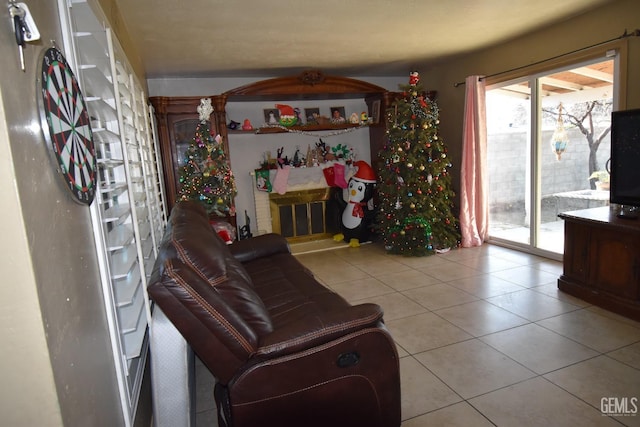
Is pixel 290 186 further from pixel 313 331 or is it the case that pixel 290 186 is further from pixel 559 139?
pixel 313 331

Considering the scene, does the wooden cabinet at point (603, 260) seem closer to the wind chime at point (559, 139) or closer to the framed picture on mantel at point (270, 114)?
the wind chime at point (559, 139)

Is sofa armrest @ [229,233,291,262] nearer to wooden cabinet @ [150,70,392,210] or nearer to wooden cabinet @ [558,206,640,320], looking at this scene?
wooden cabinet @ [150,70,392,210]

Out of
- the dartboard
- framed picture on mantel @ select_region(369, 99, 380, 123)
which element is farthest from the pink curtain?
the dartboard

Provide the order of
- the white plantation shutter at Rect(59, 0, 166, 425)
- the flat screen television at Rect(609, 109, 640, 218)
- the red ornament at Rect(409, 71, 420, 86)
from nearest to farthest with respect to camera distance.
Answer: the white plantation shutter at Rect(59, 0, 166, 425) → the flat screen television at Rect(609, 109, 640, 218) → the red ornament at Rect(409, 71, 420, 86)

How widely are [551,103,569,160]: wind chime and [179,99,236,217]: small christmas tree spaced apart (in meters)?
3.56

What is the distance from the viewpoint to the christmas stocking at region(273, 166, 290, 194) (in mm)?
5285

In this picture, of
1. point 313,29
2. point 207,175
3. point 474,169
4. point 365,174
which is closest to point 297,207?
point 365,174

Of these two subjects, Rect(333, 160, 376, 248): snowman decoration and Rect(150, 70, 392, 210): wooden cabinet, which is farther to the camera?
Rect(333, 160, 376, 248): snowman decoration

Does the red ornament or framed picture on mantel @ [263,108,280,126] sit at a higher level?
the red ornament

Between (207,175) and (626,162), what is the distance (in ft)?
12.4

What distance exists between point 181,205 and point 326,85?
2.89 meters

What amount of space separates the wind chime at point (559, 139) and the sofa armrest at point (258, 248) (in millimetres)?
3127

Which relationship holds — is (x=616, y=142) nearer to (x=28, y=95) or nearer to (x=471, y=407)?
(x=471, y=407)

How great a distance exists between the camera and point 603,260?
295 centimetres
